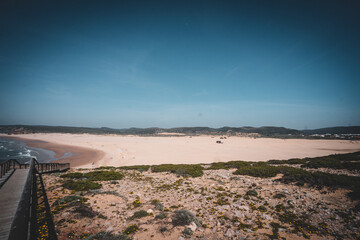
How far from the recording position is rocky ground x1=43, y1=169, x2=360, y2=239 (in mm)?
5445

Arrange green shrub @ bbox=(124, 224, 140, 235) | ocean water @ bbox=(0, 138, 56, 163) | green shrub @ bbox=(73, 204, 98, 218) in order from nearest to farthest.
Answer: green shrub @ bbox=(124, 224, 140, 235) → green shrub @ bbox=(73, 204, 98, 218) → ocean water @ bbox=(0, 138, 56, 163)

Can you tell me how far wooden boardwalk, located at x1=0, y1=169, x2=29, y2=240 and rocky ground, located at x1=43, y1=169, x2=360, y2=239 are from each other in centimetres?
148

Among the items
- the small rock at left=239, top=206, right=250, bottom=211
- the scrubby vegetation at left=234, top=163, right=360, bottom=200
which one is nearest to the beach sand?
the scrubby vegetation at left=234, top=163, right=360, bottom=200

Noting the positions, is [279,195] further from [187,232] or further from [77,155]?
[77,155]

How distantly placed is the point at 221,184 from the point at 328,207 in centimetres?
568

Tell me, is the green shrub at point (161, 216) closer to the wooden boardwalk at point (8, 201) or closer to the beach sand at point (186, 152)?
the wooden boardwalk at point (8, 201)

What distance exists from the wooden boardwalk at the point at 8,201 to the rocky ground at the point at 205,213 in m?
1.48

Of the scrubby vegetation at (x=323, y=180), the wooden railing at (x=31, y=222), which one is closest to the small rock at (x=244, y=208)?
the scrubby vegetation at (x=323, y=180)

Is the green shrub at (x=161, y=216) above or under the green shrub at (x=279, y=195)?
under

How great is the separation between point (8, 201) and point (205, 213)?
27.2 ft

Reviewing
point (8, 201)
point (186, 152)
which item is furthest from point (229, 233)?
point (186, 152)

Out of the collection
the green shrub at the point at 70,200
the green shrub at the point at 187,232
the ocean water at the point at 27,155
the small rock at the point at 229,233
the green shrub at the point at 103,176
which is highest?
the green shrub at the point at 70,200

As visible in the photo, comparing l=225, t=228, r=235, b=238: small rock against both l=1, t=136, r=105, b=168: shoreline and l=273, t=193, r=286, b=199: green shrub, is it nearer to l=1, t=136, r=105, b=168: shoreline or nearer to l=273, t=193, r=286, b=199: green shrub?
l=273, t=193, r=286, b=199: green shrub

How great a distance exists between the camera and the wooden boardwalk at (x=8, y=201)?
389cm
